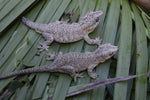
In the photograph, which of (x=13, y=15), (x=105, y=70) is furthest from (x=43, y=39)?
(x=105, y=70)

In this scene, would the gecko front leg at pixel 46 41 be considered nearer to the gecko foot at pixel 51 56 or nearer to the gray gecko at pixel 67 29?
the gray gecko at pixel 67 29

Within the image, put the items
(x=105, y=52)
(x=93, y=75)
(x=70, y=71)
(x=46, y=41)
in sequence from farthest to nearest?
(x=46, y=41) < (x=105, y=52) < (x=70, y=71) < (x=93, y=75)

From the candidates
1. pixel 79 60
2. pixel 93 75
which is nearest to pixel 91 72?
pixel 93 75

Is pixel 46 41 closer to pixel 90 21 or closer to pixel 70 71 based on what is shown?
pixel 70 71

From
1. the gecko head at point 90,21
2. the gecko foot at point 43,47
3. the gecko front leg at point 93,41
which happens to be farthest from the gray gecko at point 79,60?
the gecko head at point 90,21

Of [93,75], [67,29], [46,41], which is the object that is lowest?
[93,75]

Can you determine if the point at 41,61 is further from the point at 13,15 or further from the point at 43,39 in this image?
the point at 13,15

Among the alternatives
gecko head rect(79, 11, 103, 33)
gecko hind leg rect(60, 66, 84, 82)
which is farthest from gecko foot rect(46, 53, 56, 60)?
gecko head rect(79, 11, 103, 33)
